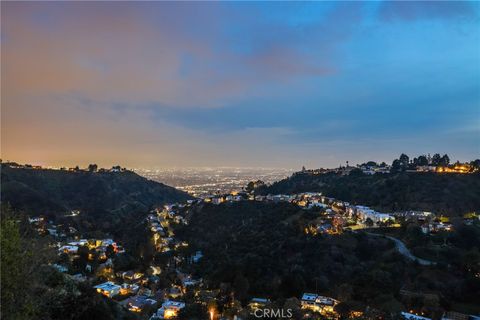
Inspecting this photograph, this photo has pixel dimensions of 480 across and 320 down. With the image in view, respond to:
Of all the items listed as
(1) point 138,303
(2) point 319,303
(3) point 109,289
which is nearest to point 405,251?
(2) point 319,303

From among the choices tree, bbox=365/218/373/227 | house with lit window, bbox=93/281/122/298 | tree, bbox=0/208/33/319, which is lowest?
house with lit window, bbox=93/281/122/298

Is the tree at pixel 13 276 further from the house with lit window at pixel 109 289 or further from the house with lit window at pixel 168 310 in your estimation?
the house with lit window at pixel 109 289

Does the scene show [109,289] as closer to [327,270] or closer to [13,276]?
[327,270]

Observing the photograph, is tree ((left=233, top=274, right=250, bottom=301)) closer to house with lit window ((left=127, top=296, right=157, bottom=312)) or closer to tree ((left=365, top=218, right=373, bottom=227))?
house with lit window ((left=127, top=296, right=157, bottom=312))

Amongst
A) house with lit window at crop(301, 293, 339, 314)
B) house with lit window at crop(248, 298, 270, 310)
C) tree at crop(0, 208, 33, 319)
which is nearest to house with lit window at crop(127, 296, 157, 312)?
house with lit window at crop(248, 298, 270, 310)

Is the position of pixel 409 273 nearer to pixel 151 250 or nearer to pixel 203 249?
pixel 203 249

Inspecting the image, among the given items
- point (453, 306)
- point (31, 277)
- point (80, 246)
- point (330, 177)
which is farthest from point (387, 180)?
point (31, 277)
